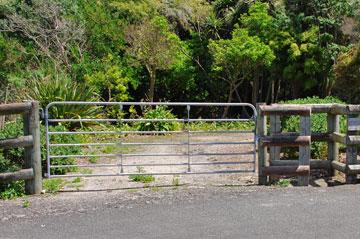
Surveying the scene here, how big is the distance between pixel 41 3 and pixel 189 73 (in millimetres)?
6362

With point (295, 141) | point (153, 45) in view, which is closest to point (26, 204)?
point (295, 141)

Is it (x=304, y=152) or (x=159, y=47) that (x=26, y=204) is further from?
(x=159, y=47)

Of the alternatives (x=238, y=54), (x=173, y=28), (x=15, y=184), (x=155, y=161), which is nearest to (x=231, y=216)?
(x=15, y=184)

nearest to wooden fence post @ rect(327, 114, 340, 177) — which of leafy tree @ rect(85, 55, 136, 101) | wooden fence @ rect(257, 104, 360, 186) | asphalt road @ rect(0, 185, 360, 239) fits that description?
wooden fence @ rect(257, 104, 360, 186)

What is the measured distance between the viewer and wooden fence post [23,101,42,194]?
27.3ft

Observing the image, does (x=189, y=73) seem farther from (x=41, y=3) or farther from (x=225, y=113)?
(x=41, y=3)

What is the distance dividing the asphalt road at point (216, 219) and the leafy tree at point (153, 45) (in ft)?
40.9

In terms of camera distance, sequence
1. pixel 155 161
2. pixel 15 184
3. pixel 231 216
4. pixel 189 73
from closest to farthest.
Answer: pixel 231 216 < pixel 15 184 < pixel 155 161 < pixel 189 73

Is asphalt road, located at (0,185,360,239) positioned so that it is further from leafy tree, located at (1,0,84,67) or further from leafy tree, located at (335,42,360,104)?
leafy tree, located at (1,0,84,67)

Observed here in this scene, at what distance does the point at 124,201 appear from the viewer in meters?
7.79

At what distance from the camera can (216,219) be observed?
679cm

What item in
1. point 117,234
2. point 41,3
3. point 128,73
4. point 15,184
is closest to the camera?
point 117,234

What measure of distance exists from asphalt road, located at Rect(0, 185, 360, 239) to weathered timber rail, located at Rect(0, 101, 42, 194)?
4.01 ft

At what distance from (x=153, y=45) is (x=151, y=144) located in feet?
36.7
